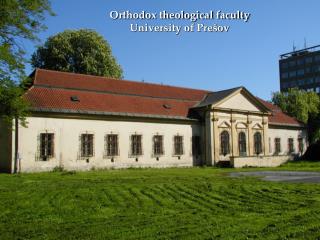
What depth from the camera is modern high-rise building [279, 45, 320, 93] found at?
10194 centimetres

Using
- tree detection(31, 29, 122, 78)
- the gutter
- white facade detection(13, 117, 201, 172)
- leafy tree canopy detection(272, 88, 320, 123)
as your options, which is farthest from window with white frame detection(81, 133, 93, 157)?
leafy tree canopy detection(272, 88, 320, 123)

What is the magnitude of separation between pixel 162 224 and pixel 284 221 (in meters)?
2.60

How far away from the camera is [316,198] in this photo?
11.3 metres

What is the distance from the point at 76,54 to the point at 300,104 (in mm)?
29364

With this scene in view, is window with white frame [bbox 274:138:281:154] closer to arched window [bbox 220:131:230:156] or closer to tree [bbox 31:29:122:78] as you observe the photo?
arched window [bbox 220:131:230:156]

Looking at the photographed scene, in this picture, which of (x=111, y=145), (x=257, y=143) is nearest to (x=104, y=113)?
(x=111, y=145)

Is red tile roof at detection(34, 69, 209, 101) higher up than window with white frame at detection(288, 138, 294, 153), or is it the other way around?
red tile roof at detection(34, 69, 209, 101)

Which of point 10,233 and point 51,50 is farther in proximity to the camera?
point 51,50

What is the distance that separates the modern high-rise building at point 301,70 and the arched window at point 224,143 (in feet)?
248

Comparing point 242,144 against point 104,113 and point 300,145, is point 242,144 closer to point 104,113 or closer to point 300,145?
point 300,145

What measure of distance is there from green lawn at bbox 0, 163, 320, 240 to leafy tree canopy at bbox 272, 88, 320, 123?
127 feet

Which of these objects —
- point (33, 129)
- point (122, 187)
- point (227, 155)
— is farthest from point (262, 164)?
point (122, 187)

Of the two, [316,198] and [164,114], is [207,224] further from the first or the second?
[164,114]

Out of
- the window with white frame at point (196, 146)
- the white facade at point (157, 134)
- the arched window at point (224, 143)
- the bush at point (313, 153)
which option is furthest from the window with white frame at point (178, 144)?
the bush at point (313, 153)
